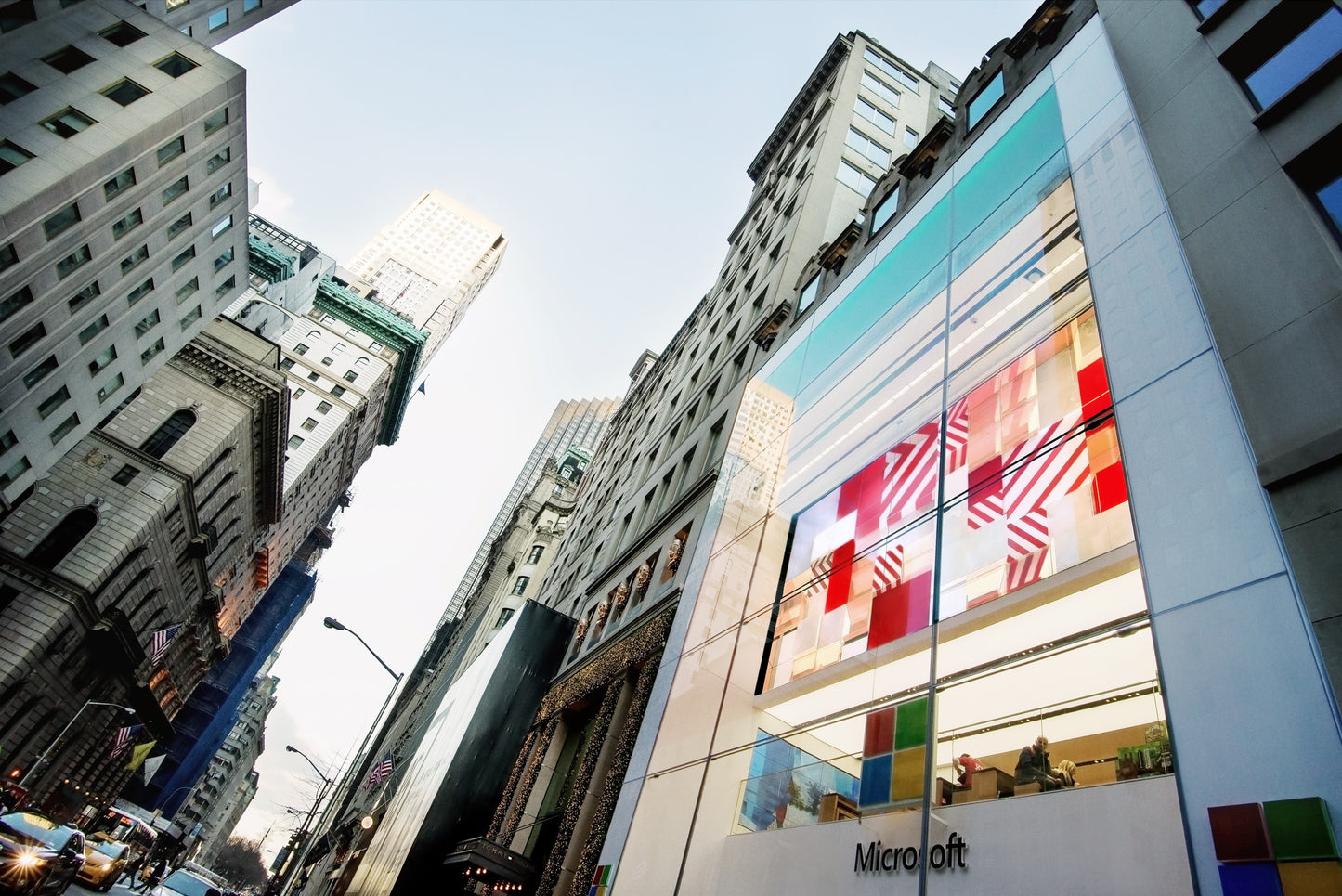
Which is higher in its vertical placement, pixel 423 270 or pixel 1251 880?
pixel 423 270

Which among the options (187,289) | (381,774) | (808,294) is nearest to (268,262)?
(187,289)

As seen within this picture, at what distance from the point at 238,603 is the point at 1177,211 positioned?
92534 millimetres

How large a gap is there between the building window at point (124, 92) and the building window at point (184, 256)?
9518 millimetres

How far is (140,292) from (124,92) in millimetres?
11625

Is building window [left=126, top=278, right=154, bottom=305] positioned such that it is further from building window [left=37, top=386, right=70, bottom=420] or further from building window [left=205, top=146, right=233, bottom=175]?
building window [left=205, top=146, right=233, bottom=175]

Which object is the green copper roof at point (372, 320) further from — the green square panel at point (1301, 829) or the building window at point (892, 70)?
the green square panel at point (1301, 829)

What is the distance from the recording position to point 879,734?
9594 millimetres

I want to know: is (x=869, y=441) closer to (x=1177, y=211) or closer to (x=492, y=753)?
(x=1177, y=211)

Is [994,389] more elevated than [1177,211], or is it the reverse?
[1177,211]

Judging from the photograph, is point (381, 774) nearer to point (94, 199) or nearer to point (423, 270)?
point (94, 199)

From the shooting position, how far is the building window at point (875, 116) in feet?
136

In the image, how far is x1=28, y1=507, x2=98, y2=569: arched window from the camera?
4250 centimetres

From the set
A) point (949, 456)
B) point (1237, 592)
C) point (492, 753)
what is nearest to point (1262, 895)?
point (1237, 592)

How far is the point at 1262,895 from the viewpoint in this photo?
5.01 m
